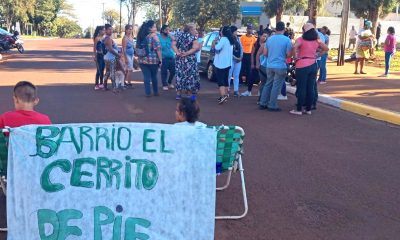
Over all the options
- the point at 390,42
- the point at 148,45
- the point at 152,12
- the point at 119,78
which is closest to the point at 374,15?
the point at 390,42

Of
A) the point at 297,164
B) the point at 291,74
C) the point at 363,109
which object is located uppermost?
the point at 291,74

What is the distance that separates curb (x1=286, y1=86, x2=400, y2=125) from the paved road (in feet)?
0.84

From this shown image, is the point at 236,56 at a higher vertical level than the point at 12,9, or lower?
lower

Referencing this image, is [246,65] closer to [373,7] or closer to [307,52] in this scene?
[307,52]

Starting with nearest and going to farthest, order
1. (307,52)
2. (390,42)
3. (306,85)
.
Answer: (307,52)
(306,85)
(390,42)

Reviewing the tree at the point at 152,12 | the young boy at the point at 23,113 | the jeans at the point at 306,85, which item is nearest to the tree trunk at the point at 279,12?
the jeans at the point at 306,85

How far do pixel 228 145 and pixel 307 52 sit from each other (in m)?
5.67

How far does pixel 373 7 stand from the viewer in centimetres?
3064

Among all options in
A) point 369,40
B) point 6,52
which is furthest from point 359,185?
point 6,52

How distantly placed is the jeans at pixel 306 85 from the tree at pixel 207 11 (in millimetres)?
29099

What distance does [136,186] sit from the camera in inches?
146

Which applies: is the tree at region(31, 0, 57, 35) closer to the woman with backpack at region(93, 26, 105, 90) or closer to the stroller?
the woman with backpack at region(93, 26, 105, 90)

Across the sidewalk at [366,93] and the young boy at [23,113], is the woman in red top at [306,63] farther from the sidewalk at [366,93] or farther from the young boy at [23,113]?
the young boy at [23,113]

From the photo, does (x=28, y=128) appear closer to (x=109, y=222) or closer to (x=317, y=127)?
(x=109, y=222)
